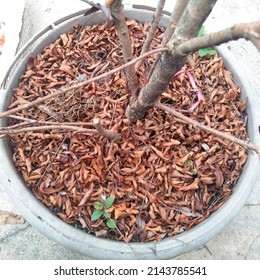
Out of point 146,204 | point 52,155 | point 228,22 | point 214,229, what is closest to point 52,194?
point 52,155

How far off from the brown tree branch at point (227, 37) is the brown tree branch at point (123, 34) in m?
0.14

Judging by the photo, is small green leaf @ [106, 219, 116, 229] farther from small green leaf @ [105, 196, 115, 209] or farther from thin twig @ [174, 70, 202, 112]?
thin twig @ [174, 70, 202, 112]

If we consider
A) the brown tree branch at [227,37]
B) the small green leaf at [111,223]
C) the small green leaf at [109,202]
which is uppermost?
the brown tree branch at [227,37]

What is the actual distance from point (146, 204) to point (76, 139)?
0.21 m

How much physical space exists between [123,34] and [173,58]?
0.49 ft

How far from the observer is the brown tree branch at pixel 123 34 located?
66cm

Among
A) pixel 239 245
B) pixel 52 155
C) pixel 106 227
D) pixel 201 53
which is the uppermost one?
pixel 201 53

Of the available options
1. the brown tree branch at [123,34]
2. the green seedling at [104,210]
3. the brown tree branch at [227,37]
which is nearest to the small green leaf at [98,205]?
the green seedling at [104,210]

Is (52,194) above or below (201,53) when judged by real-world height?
below

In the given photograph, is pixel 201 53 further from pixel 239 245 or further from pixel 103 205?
pixel 239 245

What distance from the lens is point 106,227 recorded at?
891 mm

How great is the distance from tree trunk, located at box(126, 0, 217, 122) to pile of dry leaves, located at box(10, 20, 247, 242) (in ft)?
0.28

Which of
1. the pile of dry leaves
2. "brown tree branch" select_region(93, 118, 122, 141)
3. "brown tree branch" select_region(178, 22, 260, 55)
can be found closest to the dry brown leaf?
the pile of dry leaves

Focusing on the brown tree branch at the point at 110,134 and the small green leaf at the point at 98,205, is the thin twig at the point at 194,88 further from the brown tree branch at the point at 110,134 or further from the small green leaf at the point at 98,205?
the small green leaf at the point at 98,205
